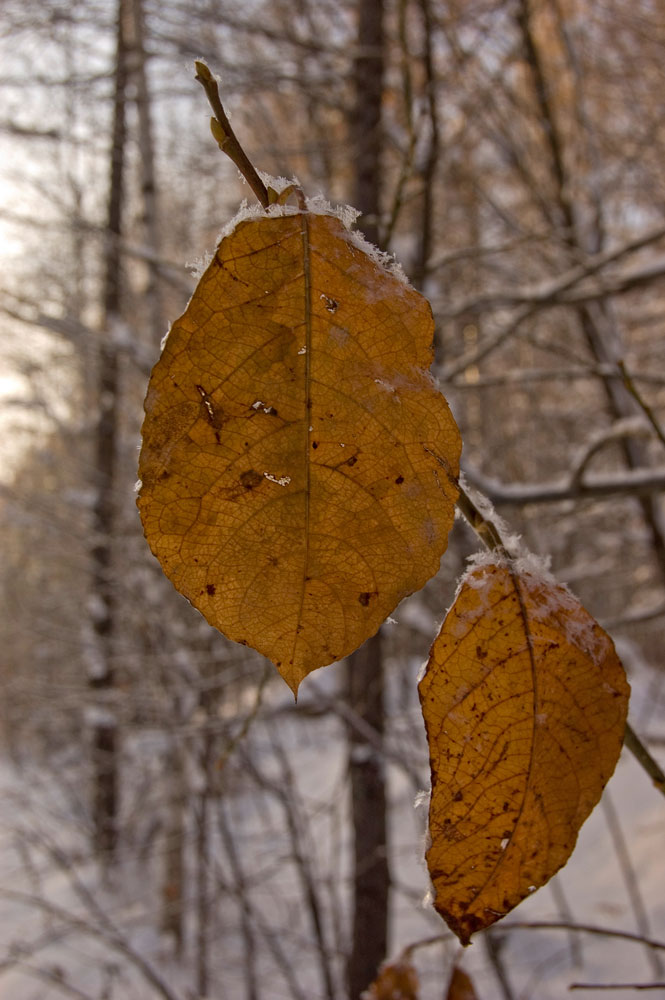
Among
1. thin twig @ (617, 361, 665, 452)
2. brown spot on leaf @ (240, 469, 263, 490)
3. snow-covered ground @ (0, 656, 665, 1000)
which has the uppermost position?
thin twig @ (617, 361, 665, 452)

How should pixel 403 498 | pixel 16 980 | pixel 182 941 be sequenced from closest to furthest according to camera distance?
pixel 403 498 < pixel 16 980 < pixel 182 941

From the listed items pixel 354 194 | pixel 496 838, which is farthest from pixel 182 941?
pixel 496 838

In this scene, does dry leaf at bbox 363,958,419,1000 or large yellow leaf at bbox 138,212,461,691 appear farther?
dry leaf at bbox 363,958,419,1000

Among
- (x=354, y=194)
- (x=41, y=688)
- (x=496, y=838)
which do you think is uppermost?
(x=354, y=194)

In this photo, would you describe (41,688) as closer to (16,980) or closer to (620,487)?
(16,980)

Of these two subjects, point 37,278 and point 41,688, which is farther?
point 37,278

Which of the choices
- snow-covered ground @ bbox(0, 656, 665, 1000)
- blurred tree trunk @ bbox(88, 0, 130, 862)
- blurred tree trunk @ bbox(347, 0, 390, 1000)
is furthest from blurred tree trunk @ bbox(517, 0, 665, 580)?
blurred tree trunk @ bbox(88, 0, 130, 862)

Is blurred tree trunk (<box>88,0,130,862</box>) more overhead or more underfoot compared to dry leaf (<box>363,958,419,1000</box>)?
more overhead

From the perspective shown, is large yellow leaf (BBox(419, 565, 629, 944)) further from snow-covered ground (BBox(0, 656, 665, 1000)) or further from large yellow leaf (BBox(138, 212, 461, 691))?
snow-covered ground (BBox(0, 656, 665, 1000))
